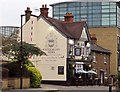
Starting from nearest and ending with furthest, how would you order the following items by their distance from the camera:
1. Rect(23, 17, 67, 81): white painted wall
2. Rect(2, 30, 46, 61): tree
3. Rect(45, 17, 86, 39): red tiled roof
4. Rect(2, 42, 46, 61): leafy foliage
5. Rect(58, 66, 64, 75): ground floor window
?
Rect(2, 30, 46, 61): tree, Rect(2, 42, 46, 61): leafy foliage, Rect(58, 66, 64, 75): ground floor window, Rect(23, 17, 67, 81): white painted wall, Rect(45, 17, 86, 39): red tiled roof

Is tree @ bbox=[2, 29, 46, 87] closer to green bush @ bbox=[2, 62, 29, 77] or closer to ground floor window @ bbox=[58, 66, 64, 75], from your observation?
green bush @ bbox=[2, 62, 29, 77]

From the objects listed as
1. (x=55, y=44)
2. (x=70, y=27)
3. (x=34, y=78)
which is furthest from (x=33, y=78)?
(x=70, y=27)

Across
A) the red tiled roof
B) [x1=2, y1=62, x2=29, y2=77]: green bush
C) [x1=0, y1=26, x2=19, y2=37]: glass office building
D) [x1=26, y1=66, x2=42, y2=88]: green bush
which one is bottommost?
[x1=26, y1=66, x2=42, y2=88]: green bush

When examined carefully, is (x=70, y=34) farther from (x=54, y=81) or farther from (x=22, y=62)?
(x=22, y=62)

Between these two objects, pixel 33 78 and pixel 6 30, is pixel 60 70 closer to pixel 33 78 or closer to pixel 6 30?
pixel 33 78

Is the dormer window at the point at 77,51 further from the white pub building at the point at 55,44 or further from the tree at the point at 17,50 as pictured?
the tree at the point at 17,50

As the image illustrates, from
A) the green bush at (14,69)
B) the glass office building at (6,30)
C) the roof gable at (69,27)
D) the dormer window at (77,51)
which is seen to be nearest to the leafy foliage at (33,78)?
the green bush at (14,69)

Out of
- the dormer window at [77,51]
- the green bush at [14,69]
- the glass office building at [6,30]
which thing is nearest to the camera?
the glass office building at [6,30]

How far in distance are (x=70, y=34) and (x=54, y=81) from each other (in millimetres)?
6281

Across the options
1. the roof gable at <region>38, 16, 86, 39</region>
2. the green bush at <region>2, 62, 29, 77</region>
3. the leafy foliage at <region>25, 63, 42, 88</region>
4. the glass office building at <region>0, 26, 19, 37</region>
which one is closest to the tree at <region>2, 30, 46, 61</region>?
the green bush at <region>2, 62, 29, 77</region>

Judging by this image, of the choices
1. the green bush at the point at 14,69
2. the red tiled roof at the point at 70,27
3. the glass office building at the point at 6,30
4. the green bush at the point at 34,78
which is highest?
the red tiled roof at the point at 70,27

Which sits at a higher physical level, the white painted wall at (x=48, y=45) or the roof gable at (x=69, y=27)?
the roof gable at (x=69, y=27)

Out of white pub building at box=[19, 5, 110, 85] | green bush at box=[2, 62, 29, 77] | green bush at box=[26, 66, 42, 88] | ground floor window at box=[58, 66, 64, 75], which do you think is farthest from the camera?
white pub building at box=[19, 5, 110, 85]

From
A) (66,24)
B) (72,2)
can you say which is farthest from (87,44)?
(72,2)
